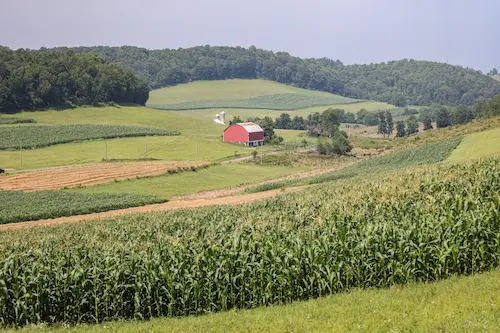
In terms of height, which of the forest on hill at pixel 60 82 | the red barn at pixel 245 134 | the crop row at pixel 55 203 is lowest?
the crop row at pixel 55 203


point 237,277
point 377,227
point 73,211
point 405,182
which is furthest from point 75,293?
point 73,211

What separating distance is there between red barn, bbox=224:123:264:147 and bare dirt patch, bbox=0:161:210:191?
123ft

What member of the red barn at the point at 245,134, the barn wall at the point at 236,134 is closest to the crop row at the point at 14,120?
the barn wall at the point at 236,134

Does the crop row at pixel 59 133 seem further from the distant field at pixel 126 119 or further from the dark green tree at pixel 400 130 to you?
the dark green tree at pixel 400 130

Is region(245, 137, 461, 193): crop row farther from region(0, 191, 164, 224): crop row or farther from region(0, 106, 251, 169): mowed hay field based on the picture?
region(0, 106, 251, 169): mowed hay field

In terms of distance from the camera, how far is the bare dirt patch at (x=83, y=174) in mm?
61156

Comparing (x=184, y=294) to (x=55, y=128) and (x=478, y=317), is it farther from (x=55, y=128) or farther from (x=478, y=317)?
(x=55, y=128)

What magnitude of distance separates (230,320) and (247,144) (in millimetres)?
102433

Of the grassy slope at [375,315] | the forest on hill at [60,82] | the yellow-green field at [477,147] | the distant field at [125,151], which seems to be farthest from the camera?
the forest on hill at [60,82]

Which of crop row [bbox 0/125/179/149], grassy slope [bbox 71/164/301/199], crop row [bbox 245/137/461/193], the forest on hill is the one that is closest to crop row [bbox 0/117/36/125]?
crop row [bbox 0/125/179/149]

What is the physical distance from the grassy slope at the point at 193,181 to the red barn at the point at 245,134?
93.4 ft

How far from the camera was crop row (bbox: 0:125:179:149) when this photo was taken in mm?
92312

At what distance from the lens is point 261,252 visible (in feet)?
56.6

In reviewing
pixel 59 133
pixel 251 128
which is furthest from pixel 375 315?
pixel 251 128
